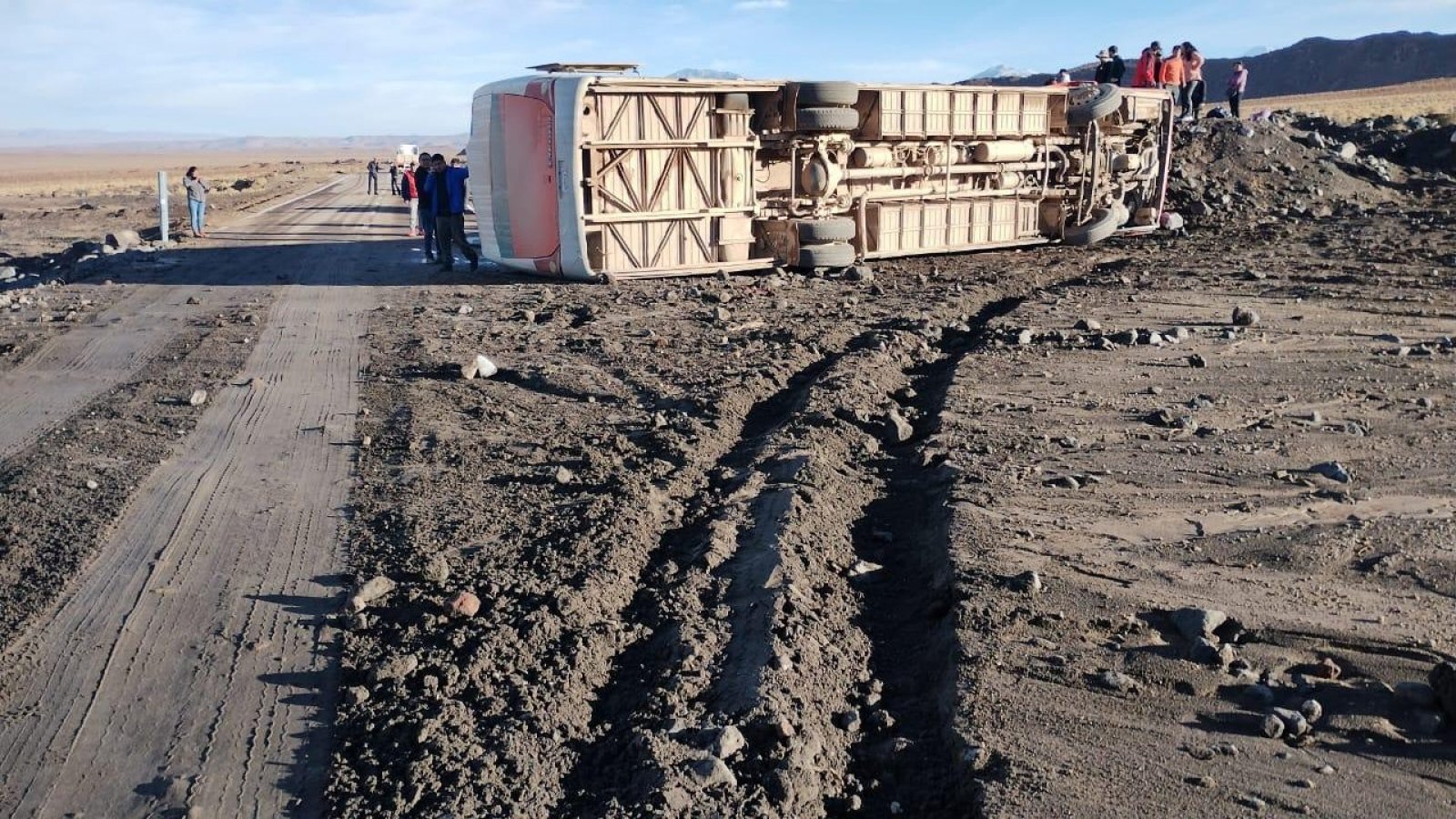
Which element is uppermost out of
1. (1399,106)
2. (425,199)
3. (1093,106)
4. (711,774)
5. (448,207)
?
(1399,106)

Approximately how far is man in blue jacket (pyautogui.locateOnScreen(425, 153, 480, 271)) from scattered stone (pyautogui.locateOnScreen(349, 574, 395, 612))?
10.9 meters

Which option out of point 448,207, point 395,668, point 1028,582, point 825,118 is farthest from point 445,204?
point 1028,582

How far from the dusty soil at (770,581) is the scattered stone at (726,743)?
2cm

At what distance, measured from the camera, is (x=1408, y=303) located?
1157 cm

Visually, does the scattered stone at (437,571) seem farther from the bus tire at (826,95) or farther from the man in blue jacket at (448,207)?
the man in blue jacket at (448,207)

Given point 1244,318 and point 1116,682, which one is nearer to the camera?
point 1116,682

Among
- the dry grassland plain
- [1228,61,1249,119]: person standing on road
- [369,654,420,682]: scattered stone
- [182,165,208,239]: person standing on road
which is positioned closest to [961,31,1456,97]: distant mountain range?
the dry grassland plain

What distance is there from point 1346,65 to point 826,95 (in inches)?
4401

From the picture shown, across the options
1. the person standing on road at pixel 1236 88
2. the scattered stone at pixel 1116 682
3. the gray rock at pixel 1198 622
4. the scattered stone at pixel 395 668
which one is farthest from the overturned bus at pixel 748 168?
the person standing on road at pixel 1236 88

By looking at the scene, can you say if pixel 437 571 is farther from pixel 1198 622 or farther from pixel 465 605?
pixel 1198 622

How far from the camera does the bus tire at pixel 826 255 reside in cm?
1455

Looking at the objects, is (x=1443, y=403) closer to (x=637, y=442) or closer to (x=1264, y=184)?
(x=637, y=442)

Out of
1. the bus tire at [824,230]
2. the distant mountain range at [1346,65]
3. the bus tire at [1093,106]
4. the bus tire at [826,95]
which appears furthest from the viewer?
the distant mountain range at [1346,65]

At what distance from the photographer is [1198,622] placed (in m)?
4.42
